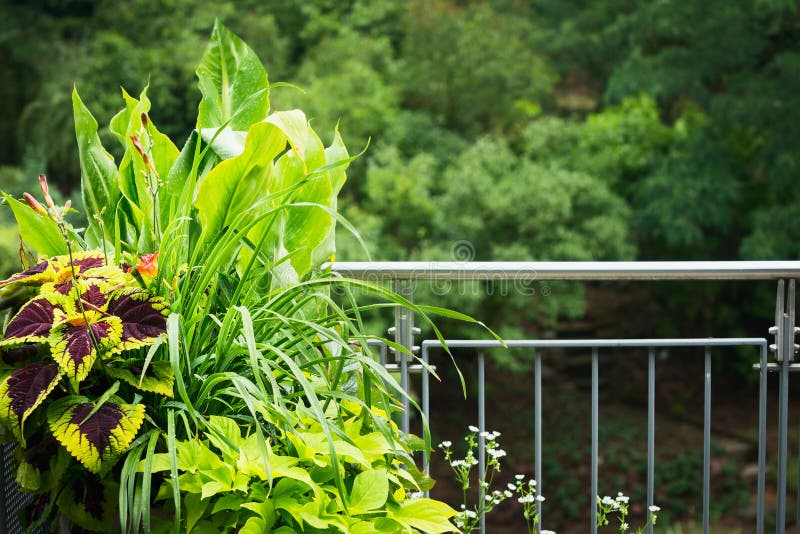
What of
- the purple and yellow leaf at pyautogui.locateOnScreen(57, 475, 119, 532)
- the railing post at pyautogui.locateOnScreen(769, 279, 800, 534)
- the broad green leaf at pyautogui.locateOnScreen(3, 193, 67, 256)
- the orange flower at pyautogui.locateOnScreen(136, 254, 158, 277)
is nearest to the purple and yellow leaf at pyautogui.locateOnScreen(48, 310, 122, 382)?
the orange flower at pyautogui.locateOnScreen(136, 254, 158, 277)

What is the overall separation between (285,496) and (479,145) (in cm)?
743

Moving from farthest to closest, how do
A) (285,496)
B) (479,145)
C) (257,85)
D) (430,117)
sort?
(430,117)
(479,145)
(257,85)
(285,496)

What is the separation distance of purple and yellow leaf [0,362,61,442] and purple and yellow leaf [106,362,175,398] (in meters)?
0.10

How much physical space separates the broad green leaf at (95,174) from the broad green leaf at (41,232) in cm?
11

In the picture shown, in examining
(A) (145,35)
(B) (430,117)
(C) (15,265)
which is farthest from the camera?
(A) (145,35)

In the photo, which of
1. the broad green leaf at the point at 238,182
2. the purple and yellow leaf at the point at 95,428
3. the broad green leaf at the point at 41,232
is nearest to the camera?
the purple and yellow leaf at the point at 95,428

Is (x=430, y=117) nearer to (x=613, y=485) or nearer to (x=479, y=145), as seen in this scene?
(x=479, y=145)

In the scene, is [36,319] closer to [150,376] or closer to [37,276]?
[37,276]

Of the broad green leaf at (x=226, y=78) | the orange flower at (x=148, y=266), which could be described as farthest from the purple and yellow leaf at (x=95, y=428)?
the broad green leaf at (x=226, y=78)

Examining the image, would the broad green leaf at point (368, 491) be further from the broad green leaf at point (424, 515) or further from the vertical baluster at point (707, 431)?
the vertical baluster at point (707, 431)

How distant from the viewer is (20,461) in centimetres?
154

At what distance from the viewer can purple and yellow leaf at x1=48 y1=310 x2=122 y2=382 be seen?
142 centimetres

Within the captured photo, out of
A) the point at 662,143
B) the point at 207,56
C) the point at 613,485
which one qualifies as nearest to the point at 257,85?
the point at 207,56

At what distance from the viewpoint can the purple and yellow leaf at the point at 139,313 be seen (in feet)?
4.91
